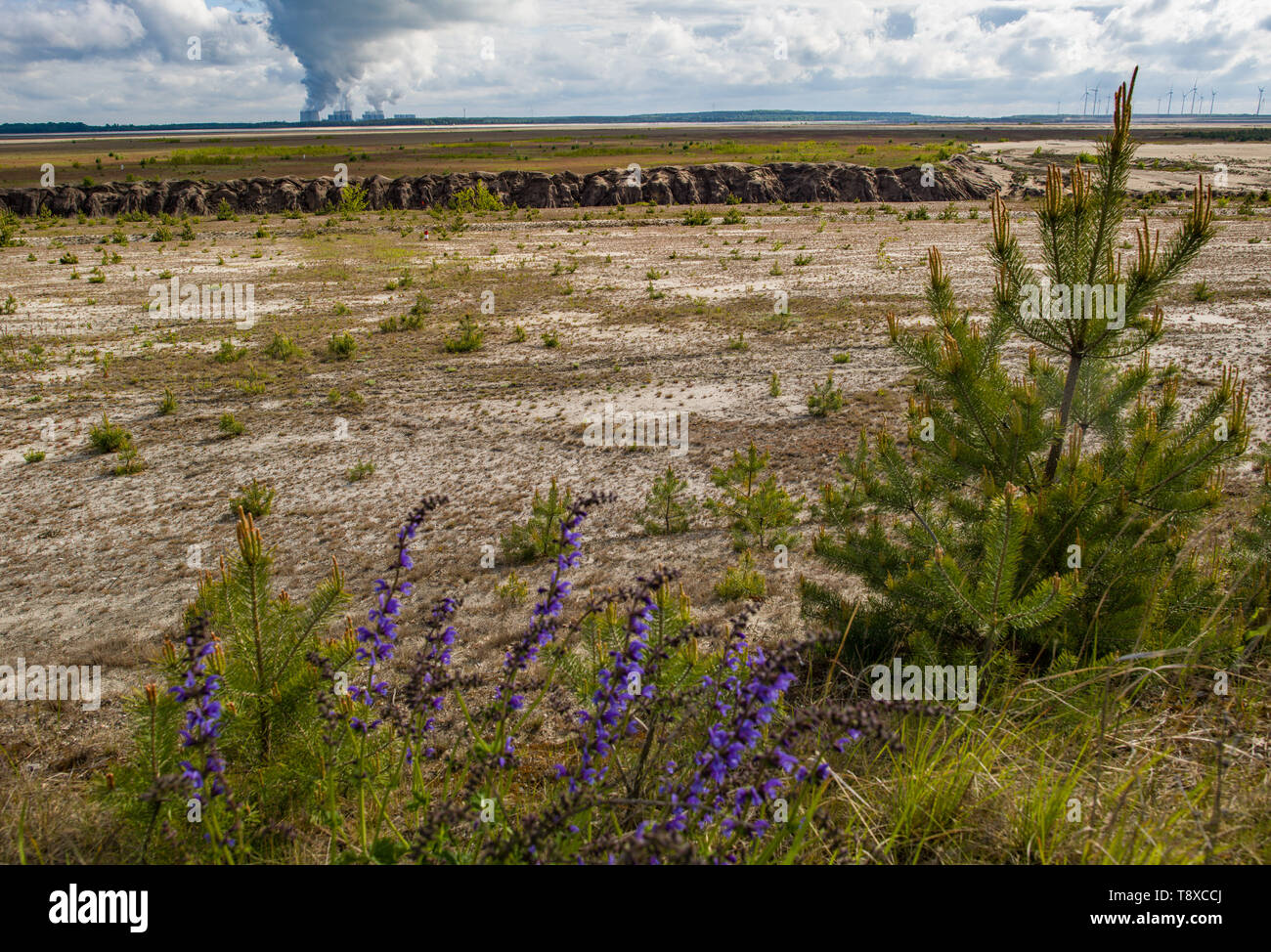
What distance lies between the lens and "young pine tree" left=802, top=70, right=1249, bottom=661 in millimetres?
3439

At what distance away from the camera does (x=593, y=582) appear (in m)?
6.50

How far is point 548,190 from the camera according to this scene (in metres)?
47.7

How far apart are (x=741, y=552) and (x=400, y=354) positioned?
1006 cm

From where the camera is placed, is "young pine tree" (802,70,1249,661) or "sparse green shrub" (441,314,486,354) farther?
"sparse green shrub" (441,314,486,354)

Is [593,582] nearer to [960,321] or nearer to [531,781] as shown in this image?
[531,781]

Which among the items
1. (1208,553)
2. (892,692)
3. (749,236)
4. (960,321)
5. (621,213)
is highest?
(621,213)

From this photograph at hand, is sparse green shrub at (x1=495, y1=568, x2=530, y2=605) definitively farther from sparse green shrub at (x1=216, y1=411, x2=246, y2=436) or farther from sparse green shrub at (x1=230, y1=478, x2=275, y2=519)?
sparse green shrub at (x1=216, y1=411, x2=246, y2=436)

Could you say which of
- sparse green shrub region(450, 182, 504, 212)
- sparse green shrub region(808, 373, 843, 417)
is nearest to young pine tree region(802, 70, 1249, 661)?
sparse green shrub region(808, 373, 843, 417)

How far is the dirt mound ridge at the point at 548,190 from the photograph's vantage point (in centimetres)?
4484

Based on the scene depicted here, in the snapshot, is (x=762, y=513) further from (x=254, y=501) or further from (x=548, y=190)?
(x=548, y=190)

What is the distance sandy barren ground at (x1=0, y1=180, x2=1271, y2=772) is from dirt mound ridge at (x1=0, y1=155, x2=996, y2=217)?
903 inches

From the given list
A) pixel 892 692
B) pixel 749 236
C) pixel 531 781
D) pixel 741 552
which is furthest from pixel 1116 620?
pixel 749 236

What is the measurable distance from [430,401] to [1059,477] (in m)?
10.1

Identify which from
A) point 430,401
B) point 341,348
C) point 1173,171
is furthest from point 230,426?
point 1173,171
